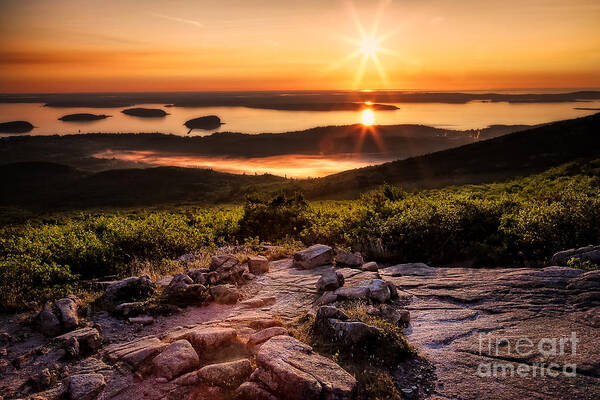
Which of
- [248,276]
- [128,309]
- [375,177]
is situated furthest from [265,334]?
[375,177]

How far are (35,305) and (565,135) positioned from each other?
6053cm

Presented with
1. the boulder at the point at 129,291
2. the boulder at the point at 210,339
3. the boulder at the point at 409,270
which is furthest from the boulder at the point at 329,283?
the boulder at the point at 129,291

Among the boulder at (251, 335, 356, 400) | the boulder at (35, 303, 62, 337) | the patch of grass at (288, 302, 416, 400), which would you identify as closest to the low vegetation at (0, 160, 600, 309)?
the boulder at (35, 303, 62, 337)

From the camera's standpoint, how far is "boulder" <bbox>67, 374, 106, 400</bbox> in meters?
4.55

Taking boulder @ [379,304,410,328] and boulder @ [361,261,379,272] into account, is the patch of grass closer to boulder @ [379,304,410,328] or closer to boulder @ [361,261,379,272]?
boulder @ [379,304,410,328]

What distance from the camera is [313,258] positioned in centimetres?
962

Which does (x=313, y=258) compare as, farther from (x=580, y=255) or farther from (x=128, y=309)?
(x=580, y=255)

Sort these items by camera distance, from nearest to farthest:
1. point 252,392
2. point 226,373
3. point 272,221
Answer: point 252,392 → point 226,373 → point 272,221

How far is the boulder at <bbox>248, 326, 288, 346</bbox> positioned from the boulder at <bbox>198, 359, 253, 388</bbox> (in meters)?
0.66

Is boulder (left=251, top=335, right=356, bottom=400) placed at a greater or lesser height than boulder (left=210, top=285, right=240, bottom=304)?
greater

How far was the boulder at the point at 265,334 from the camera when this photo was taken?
5465 mm

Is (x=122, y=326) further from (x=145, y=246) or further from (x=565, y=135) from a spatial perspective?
(x=565, y=135)

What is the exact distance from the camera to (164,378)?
4730mm

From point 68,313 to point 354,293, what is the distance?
4.94 meters
